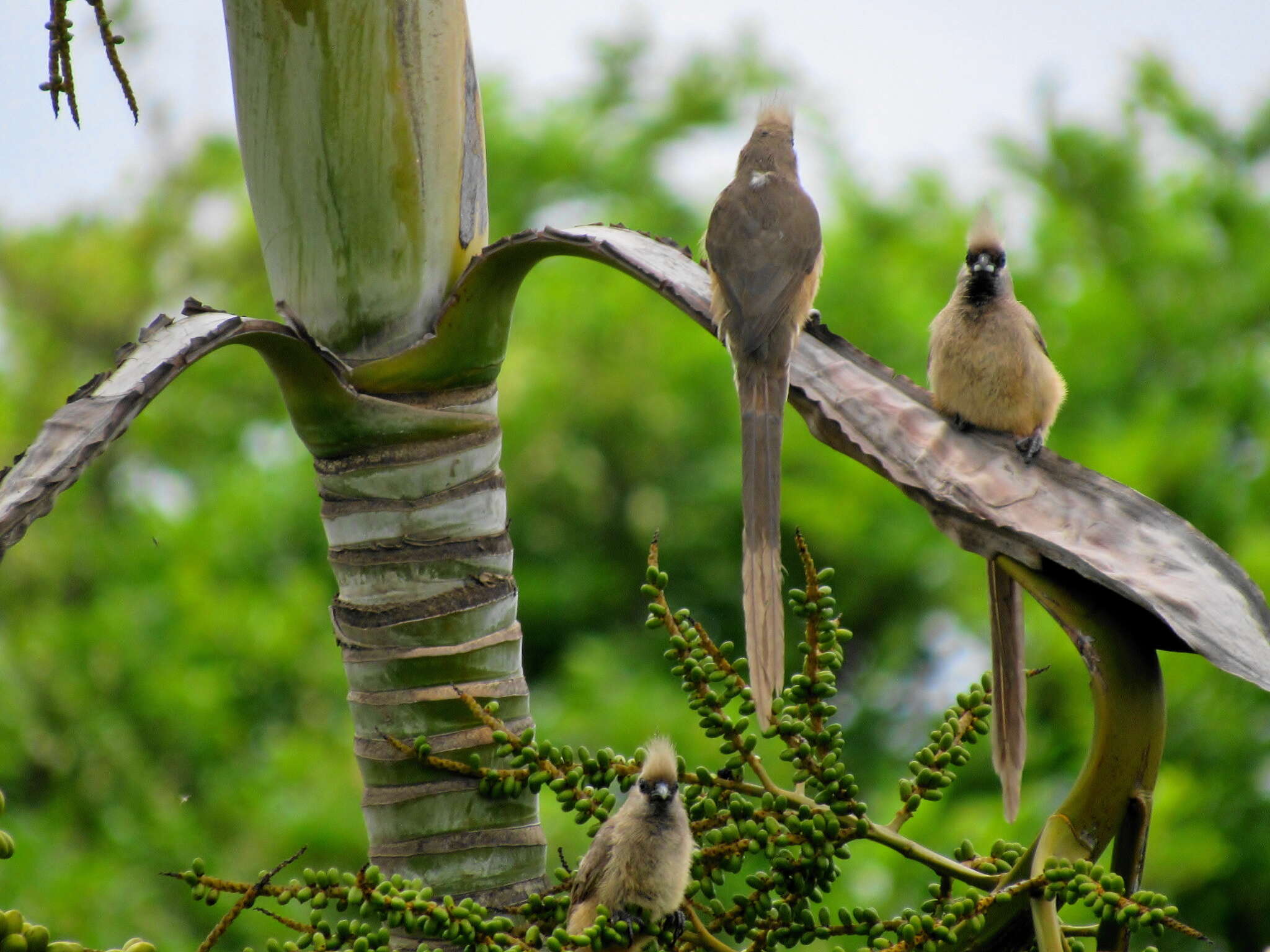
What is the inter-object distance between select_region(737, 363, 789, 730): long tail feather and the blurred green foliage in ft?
19.6

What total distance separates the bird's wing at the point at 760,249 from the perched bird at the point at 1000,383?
12.2 inches

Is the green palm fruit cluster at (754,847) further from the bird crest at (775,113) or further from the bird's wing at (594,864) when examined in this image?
the bird crest at (775,113)

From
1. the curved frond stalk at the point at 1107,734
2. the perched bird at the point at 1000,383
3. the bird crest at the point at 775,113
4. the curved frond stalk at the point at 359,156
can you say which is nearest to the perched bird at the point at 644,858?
the perched bird at the point at 1000,383

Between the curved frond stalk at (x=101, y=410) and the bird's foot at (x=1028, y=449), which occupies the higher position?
the curved frond stalk at (x=101, y=410)

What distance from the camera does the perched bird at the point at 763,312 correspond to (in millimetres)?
1825

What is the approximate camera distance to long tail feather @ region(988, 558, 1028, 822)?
2.26 metres

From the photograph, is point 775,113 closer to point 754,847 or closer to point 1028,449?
point 1028,449

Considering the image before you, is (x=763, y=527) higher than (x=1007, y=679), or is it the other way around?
(x=763, y=527)

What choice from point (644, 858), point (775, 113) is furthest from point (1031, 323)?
point (644, 858)

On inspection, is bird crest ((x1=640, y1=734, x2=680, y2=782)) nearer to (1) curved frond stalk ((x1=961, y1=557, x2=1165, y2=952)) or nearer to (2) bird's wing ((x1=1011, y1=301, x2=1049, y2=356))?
(1) curved frond stalk ((x1=961, y1=557, x2=1165, y2=952))

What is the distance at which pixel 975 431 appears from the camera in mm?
1814

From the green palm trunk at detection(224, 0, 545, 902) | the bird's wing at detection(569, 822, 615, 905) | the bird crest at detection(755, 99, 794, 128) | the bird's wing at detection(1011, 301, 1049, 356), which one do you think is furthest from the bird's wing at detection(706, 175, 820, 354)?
the bird's wing at detection(569, 822, 615, 905)

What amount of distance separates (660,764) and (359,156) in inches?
38.5

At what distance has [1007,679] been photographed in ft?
7.65
